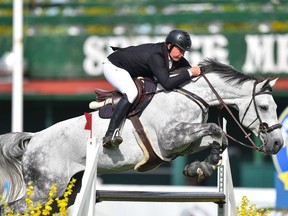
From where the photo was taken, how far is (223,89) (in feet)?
23.4

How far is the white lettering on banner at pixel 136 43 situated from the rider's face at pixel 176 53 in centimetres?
805

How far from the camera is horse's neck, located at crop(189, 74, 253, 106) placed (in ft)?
23.2

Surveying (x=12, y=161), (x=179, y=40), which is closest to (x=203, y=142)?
(x=179, y=40)

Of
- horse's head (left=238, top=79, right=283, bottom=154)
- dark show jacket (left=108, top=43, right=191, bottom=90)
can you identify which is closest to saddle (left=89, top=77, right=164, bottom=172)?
dark show jacket (left=108, top=43, right=191, bottom=90)

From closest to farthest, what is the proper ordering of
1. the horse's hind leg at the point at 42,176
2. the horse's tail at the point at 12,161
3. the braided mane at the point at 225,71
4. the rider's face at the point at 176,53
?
the rider's face at the point at 176,53 < the braided mane at the point at 225,71 < the horse's hind leg at the point at 42,176 < the horse's tail at the point at 12,161

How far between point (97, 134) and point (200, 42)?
8401mm

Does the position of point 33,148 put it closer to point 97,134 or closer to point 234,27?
point 97,134

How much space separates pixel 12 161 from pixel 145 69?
55.9 inches

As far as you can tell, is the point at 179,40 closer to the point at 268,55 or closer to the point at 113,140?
the point at 113,140

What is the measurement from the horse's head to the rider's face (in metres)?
0.60

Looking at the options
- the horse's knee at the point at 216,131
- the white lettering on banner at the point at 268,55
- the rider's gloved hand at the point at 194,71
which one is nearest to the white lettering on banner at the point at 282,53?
the white lettering on banner at the point at 268,55

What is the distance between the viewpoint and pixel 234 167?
16.3 meters

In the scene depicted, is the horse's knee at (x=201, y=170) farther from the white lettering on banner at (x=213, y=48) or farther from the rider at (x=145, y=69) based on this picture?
the white lettering on banner at (x=213, y=48)

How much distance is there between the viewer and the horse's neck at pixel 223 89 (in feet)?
23.2
